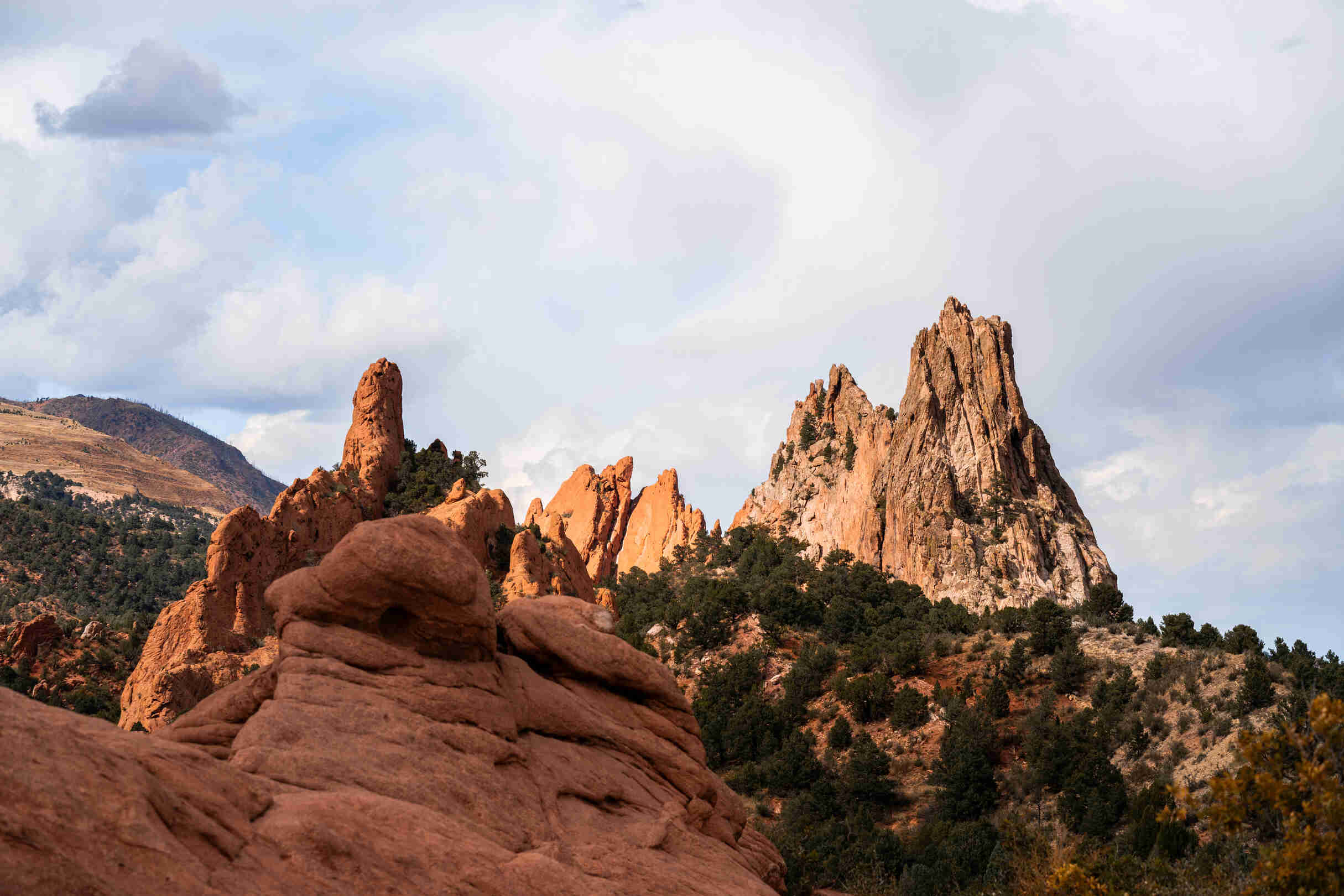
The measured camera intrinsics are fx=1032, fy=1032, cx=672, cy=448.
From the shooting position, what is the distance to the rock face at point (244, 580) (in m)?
39.8

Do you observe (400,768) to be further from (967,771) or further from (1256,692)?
(1256,692)

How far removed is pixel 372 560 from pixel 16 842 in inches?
328

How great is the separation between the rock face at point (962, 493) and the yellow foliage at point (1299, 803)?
233 feet

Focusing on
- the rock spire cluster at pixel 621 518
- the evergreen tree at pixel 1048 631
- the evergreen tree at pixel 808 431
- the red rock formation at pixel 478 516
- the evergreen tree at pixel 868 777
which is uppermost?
the evergreen tree at pixel 808 431

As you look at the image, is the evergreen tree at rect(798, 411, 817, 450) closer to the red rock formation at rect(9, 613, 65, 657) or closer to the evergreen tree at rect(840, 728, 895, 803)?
the evergreen tree at rect(840, 728, 895, 803)

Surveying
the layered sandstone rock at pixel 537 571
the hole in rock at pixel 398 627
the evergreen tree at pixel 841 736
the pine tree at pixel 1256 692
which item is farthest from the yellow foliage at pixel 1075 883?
the evergreen tree at pixel 841 736

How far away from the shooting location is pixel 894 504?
312 ft

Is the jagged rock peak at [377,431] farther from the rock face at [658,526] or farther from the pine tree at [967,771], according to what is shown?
the rock face at [658,526]

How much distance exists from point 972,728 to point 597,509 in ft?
318

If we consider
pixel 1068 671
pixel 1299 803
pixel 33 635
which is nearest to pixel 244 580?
pixel 33 635

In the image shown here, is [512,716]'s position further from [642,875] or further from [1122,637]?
[1122,637]

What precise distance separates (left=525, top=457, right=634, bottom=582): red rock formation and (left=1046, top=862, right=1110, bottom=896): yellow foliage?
116m

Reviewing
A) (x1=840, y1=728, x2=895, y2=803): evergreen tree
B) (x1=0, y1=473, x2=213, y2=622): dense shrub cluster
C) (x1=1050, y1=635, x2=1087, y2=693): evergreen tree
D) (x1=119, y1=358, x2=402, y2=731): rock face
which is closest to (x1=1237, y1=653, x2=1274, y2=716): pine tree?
(x1=1050, y1=635, x2=1087, y2=693): evergreen tree

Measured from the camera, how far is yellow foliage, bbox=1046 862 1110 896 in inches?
726
